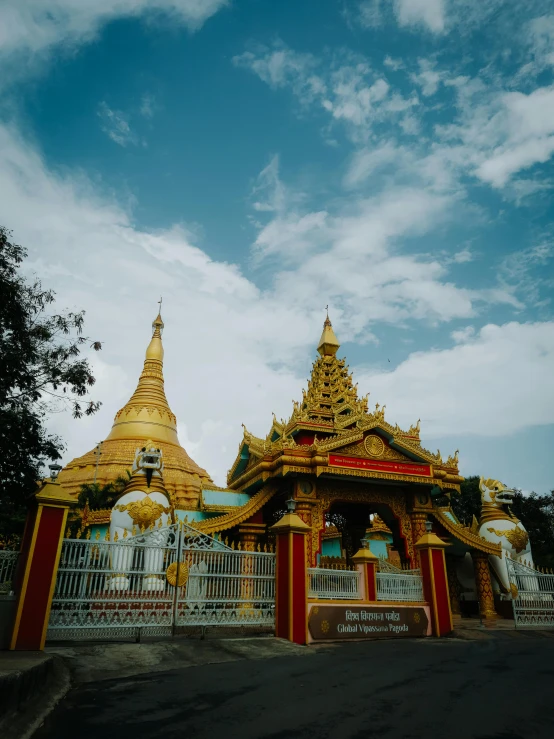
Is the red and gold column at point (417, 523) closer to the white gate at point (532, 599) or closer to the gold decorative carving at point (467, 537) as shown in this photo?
the gold decorative carving at point (467, 537)

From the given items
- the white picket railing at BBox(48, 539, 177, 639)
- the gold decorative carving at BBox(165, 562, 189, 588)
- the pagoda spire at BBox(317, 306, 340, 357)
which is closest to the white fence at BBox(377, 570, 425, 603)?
the gold decorative carving at BBox(165, 562, 189, 588)

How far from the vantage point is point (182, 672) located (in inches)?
283

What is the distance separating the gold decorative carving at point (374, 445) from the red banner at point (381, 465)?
0.91ft

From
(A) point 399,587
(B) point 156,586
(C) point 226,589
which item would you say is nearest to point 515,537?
(A) point 399,587

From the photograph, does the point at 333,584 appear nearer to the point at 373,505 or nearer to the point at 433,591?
the point at 433,591

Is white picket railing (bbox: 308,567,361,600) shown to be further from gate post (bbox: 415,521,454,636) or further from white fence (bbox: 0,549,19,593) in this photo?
white fence (bbox: 0,549,19,593)

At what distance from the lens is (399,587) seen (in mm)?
13078

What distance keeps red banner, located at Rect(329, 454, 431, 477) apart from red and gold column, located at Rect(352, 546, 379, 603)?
4.15 meters

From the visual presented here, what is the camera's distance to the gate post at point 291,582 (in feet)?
34.5

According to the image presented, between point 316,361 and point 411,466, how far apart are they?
7.29 metres

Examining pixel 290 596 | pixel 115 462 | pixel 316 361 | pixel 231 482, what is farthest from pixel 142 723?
pixel 115 462

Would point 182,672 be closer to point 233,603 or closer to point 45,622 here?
point 45,622

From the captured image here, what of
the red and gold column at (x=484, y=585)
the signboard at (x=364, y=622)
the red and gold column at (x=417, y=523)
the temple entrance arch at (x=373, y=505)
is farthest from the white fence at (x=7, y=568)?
the red and gold column at (x=484, y=585)

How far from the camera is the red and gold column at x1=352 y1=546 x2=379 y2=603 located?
12.3m
